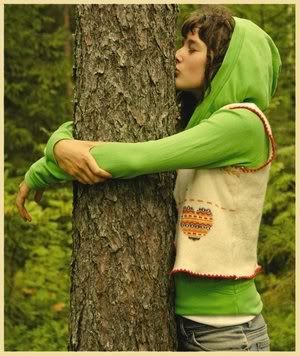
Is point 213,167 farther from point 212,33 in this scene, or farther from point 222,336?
point 222,336

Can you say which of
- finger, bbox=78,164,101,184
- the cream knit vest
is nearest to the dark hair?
the cream knit vest

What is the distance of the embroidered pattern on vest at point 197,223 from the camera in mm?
2756

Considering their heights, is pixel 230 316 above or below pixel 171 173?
below

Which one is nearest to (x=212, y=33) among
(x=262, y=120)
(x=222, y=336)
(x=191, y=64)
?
(x=191, y=64)

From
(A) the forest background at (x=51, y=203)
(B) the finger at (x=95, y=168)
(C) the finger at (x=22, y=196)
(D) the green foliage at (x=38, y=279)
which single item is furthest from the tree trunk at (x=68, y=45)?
(B) the finger at (x=95, y=168)

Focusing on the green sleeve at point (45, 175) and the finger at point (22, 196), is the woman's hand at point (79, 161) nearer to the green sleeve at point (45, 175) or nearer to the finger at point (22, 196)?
the green sleeve at point (45, 175)

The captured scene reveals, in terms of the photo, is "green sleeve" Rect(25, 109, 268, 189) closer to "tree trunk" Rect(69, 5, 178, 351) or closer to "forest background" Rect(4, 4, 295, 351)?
"tree trunk" Rect(69, 5, 178, 351)

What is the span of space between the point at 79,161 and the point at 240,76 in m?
0.79

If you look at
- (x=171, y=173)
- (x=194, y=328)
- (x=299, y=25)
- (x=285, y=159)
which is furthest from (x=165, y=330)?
(x=285, y=159)

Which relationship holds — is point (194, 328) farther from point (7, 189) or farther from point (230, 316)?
point (7, 189)

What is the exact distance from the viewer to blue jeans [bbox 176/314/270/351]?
280 centimetres

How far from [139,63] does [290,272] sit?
3.38m

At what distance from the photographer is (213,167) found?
2.74 metres

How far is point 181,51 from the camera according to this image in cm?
293
